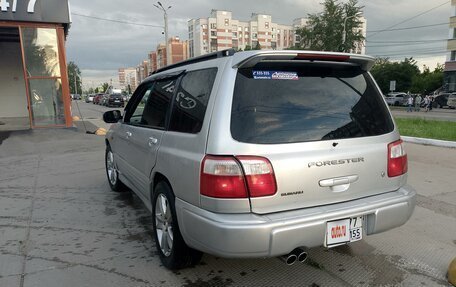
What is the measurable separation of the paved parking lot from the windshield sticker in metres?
1.70

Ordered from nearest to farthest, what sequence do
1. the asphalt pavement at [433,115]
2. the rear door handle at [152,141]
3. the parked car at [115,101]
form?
the rear door handle at [152,141]
the asphalt pavement at [433,115]
the parked car at [115,101]

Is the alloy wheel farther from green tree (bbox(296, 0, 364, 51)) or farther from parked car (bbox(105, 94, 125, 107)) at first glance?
parked car (bbox(105, 94, 125, 107))

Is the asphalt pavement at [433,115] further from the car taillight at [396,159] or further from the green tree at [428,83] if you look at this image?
the green tree at [428,83]

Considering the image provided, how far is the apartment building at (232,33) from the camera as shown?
271 feet

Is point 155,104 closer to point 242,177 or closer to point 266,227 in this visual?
point 242,177

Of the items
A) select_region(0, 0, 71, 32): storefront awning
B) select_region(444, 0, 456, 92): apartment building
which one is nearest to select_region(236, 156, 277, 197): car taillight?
select_region(0, 0, 71, 32): storefront awning

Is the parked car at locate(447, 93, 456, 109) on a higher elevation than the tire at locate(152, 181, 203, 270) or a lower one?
lower

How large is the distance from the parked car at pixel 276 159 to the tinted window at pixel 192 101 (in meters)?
0.01

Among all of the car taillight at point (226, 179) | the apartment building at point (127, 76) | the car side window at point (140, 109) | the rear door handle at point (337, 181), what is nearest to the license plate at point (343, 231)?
the rear door handle at point (337, 181)

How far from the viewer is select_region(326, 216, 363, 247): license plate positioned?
271 centimetres

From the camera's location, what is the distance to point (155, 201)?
11.5 ft

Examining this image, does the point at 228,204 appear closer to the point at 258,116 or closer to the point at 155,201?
the point at 258,116

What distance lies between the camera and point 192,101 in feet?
10.1

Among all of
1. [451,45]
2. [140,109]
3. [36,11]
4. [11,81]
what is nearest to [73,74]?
[11,81]
